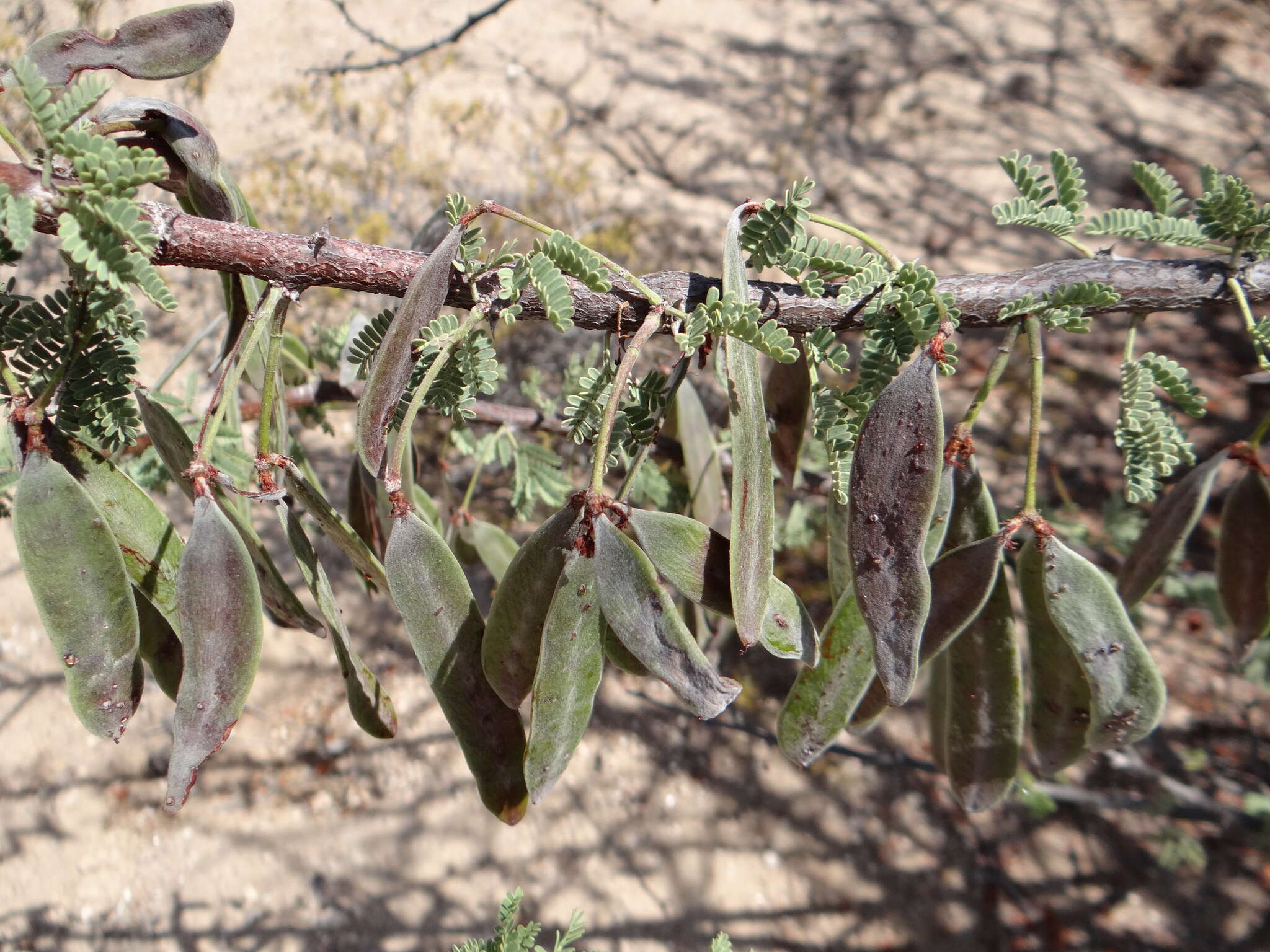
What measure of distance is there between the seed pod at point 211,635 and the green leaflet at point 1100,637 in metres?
0.56

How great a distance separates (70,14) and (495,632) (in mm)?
3061

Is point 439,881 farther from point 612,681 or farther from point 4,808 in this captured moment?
point 4,808

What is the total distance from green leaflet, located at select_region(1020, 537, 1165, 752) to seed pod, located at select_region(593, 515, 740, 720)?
0.96ft

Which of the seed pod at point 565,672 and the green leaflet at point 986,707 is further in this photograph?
the green leaflet at point 986,707

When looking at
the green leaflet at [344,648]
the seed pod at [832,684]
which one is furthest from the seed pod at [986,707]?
the green leaflet at [344,648]

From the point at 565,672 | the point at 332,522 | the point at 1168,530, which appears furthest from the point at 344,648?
the point at 1168,530

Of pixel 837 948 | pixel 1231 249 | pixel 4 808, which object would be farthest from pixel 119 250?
pixel 4 808

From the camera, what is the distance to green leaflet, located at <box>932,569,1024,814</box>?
627 mm

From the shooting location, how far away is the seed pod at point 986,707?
627mm

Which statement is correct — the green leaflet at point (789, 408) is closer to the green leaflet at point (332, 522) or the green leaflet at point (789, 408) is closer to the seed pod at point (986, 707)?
the seed pod at point (986, 707)

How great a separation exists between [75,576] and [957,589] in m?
0.59

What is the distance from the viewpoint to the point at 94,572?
0.49 metres

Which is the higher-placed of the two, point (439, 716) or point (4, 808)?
point (439, 716)

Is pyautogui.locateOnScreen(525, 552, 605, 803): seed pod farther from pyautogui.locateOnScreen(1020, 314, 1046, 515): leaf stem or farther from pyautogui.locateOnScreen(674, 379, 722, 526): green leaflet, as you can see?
pyautogui.locateOnScreen(674, 379, 722, 526): green leaflet
